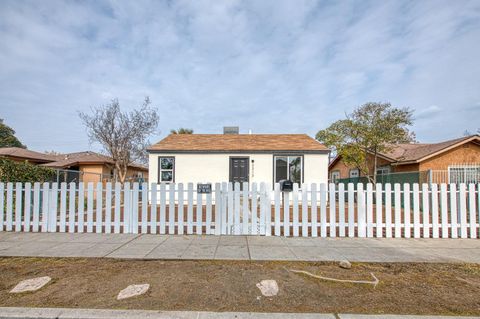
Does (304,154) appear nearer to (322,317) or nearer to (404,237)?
(404,237)

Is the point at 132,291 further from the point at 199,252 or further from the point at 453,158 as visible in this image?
the point at 453,158

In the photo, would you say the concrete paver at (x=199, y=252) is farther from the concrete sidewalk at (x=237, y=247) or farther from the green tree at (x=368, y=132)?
the green tree at (x=368, y=132)

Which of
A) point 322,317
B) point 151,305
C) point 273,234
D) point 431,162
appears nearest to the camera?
point 322,317

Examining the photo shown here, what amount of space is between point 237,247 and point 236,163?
8509mm

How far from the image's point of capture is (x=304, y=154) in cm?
1399

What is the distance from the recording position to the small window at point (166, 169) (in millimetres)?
14055

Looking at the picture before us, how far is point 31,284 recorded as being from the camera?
3.90 metres

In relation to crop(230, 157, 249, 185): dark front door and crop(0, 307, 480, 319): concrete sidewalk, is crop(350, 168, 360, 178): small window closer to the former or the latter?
crop(230, 157, 249, 185): dark front door

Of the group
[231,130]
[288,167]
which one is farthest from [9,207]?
[231,130]

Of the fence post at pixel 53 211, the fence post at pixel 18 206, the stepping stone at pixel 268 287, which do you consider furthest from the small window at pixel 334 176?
the fence post at pixel 18 206

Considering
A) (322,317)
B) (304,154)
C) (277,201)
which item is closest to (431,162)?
(304,154)

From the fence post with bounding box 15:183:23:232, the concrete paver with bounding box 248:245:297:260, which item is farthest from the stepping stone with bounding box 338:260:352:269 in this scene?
the fence post with bounding box 15:183:23:232

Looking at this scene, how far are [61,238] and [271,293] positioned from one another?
533 cm

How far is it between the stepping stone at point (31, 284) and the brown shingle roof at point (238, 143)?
33.4 ft
